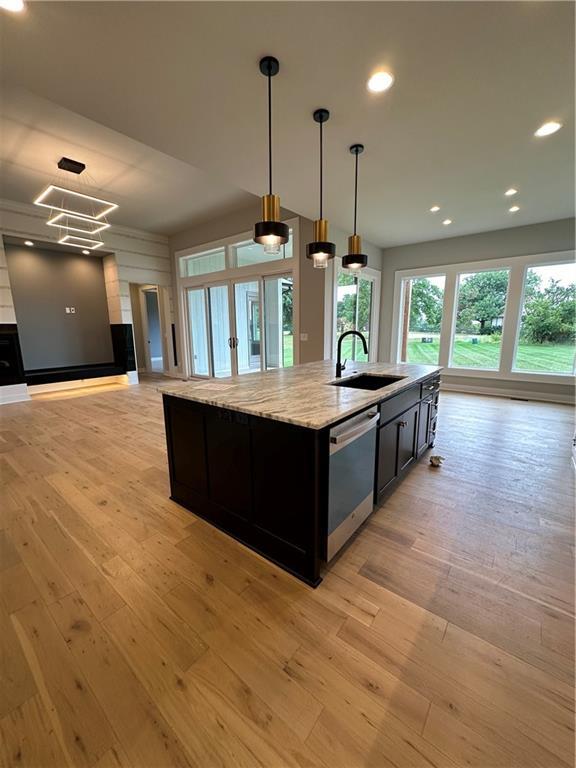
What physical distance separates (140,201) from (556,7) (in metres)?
5.77

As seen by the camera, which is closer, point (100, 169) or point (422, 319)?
point (100, 169)

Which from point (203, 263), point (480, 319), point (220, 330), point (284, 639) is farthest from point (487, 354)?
point (203, 263)

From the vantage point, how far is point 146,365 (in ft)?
31.1

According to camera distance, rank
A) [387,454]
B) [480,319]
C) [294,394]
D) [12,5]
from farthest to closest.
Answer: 1. [480,319]
2. [387,454]
3. [294,394]
4. [12,5]

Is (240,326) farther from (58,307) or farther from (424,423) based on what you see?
(424,423)

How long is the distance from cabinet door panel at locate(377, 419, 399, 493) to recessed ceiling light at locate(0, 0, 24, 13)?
3.07m

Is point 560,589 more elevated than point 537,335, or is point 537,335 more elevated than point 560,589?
point 537,335

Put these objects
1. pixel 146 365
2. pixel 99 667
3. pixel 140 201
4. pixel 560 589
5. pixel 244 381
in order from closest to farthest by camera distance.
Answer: pixel 99 667
pixel 560 589
pixel 244 381
pixel 140 201
pixel 146 365

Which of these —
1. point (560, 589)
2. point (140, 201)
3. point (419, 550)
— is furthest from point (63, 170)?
point (560, 589)

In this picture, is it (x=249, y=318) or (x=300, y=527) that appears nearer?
(x=300, y=527)

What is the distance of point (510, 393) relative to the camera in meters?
5.74

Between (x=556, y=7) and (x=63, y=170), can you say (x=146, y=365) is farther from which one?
(x=556, y=7)

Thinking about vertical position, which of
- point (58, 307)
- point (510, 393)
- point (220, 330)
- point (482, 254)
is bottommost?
point (510, 393)

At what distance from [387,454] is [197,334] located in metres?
6.56
